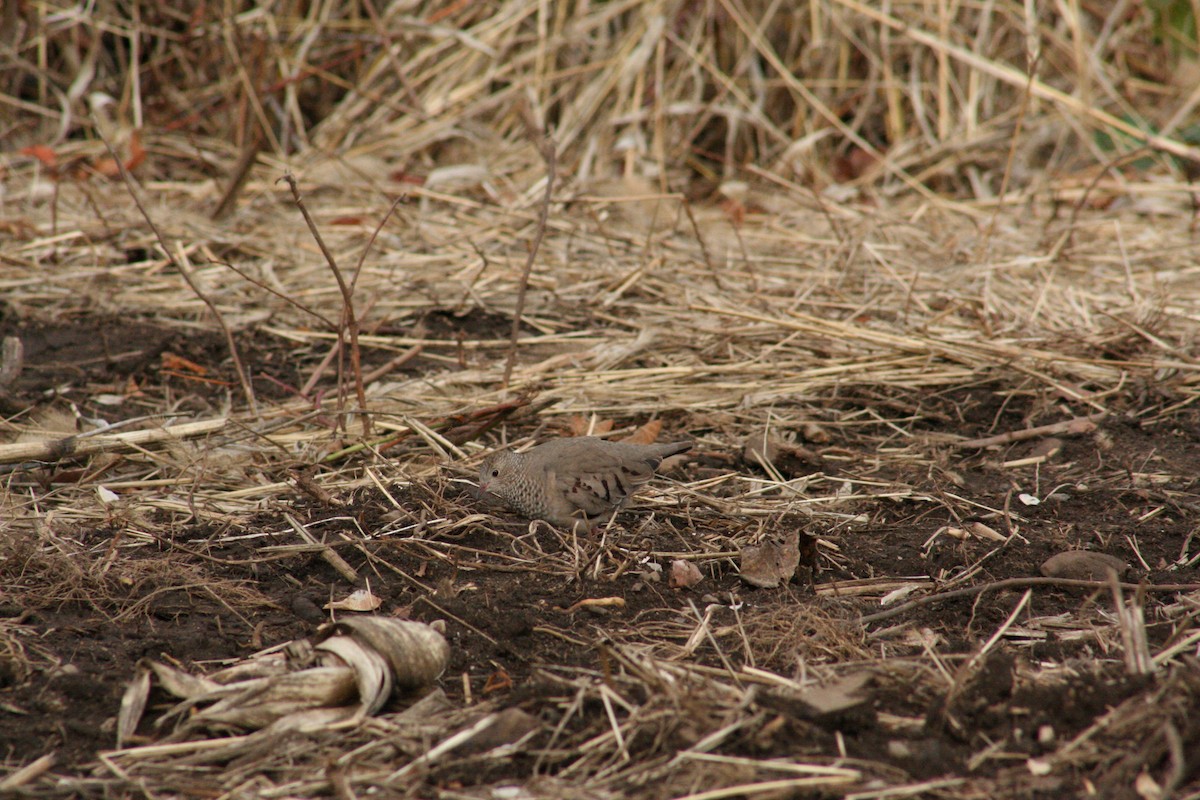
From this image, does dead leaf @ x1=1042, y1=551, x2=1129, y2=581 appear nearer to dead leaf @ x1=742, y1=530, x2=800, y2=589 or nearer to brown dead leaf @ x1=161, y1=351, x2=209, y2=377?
dead leaf @ x1=742, y1=530, x2=800, y2=589

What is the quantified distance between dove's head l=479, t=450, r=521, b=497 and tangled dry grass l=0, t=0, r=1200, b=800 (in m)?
0.10

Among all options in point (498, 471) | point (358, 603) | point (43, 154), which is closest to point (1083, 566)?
point (498, 471)

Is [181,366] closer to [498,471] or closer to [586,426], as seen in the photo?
[586,426]

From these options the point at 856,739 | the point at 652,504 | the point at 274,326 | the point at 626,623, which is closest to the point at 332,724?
the point at 626,623

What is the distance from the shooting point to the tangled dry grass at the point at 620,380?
2.12m

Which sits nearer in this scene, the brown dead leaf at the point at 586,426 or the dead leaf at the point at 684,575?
the dead leaf at the point at 684,575

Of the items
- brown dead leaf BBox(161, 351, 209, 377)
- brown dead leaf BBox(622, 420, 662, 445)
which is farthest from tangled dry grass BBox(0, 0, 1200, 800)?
brown dead leaf BBox(622, 420, 662, 445)

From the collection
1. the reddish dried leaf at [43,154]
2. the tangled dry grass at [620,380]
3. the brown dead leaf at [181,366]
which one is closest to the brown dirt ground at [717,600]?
the tangled dry grass at [620,380]

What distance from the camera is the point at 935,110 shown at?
7.13 m

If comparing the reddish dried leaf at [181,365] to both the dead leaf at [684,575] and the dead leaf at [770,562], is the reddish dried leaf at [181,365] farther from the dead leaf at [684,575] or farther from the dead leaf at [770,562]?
the dead leaf at [770,562]

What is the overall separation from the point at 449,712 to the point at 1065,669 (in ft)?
4.09

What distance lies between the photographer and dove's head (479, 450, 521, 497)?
306 cm

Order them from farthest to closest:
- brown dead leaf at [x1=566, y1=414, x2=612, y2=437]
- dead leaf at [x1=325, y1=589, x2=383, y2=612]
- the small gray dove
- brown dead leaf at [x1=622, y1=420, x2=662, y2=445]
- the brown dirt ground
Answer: brown dead leaf at [x1=566, y1=414, x2=612, y2=437]
brown dead leaf at [x1=622, y1=420, x2=662, y2=445]
the small gray dove
dead leaf at [x1=325, y1=589, x2=383, y2=612]
the brown dirt ground

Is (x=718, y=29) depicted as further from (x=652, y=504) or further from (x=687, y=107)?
(x=652, y=504)
